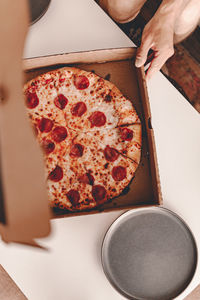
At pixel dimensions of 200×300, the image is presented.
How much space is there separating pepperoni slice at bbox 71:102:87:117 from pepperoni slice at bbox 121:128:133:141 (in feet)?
0.53

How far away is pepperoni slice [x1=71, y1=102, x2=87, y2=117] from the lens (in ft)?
3.54

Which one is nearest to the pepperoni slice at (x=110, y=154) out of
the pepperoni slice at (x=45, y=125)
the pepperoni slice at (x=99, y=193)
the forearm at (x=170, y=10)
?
the pepperoni slice at (x=99, y=193)

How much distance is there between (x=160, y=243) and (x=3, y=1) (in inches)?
38.1

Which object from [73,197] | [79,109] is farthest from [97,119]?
[73,197]

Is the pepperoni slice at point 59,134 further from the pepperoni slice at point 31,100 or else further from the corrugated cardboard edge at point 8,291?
the corrugated cardboard edge at point 8,291

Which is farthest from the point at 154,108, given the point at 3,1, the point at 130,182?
the point at 3,1

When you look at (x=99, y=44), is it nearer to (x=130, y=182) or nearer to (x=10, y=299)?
(x=130, y=182)

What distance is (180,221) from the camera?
3.16ft

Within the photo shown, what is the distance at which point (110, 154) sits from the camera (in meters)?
1.05

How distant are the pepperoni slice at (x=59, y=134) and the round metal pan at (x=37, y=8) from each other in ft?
1.30

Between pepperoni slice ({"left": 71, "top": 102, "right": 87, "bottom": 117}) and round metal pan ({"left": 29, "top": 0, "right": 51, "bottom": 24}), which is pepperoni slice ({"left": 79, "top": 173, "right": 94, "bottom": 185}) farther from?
round metal pan ({"left": 29, "top": 0, "right": 51, "bottom": 24})

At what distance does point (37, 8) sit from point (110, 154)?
1.94ft

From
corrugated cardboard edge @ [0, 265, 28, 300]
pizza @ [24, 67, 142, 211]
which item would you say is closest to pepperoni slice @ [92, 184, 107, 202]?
pizza @ [24, 67, 142, 211]

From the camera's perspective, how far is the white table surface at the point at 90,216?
1.00 metres
